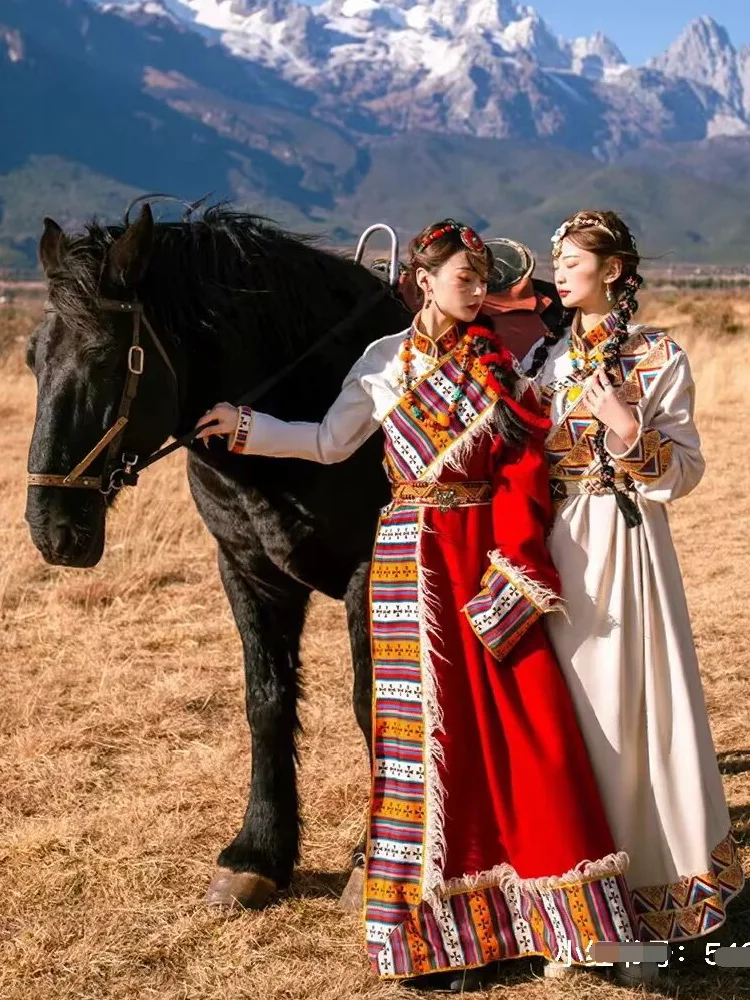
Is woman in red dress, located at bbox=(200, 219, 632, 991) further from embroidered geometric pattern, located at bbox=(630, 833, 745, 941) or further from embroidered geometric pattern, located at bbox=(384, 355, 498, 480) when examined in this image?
embroidered geometric pattern, located at bbox=(630, 833, 745, 941)

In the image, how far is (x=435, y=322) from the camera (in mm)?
2818

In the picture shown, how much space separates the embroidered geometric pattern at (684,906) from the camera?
8.73 ft

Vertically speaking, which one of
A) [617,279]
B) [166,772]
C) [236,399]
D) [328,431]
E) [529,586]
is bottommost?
[166,772]

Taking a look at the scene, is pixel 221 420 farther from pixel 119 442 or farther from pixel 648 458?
pixel 648 458

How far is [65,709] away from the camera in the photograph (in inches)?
189

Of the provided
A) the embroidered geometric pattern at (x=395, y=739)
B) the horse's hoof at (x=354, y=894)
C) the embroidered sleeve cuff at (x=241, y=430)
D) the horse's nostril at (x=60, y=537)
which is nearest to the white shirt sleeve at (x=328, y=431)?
the embroidered sleeve cuff at (x=241, y=430)

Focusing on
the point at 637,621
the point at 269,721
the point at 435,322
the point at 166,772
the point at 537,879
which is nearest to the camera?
the point at 537,879

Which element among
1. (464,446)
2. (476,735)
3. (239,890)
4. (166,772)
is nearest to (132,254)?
(464,446)

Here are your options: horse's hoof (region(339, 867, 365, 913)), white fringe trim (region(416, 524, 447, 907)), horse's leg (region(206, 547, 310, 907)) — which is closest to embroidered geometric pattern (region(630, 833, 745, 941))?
white fringe trim (region(416, 524, 447, 907))

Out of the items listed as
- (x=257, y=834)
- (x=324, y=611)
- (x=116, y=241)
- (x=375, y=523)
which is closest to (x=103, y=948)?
(x=257, y=834)

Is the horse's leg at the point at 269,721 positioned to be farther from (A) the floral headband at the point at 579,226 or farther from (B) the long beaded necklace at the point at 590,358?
(A) the floral headband at the point at 579,226

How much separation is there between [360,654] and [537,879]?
2.63ft

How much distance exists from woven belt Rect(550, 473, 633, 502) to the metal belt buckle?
25cm

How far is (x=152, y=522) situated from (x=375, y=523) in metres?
4.59
